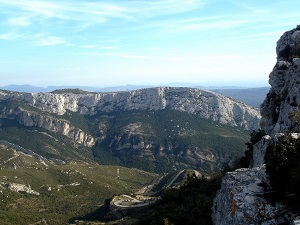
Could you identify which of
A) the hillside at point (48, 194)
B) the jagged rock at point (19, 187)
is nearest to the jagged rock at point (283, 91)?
the hillside at point (48, 194)

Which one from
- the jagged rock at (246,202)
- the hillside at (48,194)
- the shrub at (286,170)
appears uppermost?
the shrub at (286,170)

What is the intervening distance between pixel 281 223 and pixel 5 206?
489ft

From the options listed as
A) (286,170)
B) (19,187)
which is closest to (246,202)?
(286,170)

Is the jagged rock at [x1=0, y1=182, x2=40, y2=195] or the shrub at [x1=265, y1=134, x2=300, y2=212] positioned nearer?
the shrub at [x1=265, y1=134, x2=300, y2=212]

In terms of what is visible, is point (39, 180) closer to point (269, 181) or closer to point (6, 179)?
point (6, 179)

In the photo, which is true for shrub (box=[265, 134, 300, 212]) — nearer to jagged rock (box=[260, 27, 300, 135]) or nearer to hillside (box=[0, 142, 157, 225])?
jagged rock (box=[260, 27, 300, 135])

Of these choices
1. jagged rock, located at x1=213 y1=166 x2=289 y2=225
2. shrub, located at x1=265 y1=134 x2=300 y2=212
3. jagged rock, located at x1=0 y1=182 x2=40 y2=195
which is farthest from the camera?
jagged rock, located at x1=0 y1=182 x2=40 y2=195

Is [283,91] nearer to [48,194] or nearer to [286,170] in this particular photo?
[286,170]

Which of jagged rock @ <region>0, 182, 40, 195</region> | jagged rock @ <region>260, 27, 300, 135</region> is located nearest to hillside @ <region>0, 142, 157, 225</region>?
jagged rock @ <region>0, 182, 40, 195</region>

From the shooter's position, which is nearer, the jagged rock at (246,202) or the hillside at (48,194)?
the jagged rock at (246,202)

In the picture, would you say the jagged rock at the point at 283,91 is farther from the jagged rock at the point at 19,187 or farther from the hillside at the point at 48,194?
the jagged rock at the point at 19,187

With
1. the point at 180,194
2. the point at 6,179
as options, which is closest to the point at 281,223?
the point at 180,194

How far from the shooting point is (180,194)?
50.1 metres

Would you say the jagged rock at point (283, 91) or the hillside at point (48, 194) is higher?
the jagged rock at point (283, 91)
